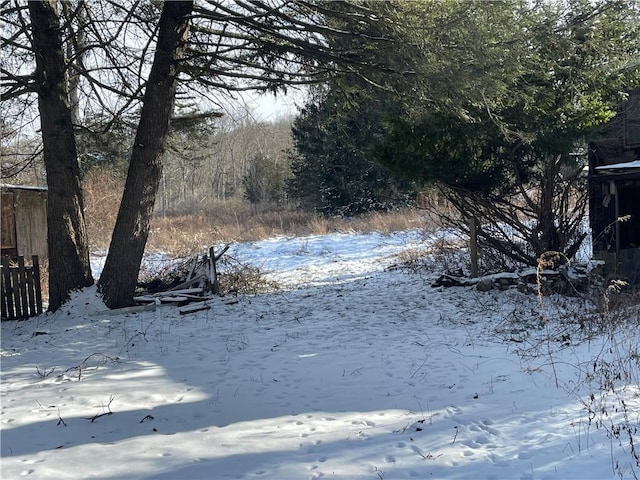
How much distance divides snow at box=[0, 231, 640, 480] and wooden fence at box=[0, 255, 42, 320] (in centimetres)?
34

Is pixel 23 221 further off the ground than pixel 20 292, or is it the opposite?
pixel 23 221

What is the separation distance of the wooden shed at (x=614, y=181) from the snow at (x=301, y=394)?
2.25 meters

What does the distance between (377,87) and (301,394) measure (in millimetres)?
5101

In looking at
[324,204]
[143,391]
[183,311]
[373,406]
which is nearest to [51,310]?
[183,311]

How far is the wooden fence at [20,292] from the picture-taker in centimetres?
905

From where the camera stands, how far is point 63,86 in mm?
9133

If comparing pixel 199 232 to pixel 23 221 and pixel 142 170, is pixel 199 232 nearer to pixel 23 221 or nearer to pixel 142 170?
pixel 23 221

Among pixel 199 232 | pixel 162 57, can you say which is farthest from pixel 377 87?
pixel 199 232

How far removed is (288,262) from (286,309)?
872 centimetres

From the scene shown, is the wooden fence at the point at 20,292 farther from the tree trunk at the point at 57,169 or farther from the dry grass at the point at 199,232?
the dry grass at the point at 199,232

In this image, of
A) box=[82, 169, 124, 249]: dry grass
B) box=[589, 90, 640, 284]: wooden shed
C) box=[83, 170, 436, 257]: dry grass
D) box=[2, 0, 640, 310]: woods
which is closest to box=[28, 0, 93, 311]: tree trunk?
box=[2, 0, 640, 310]: woods

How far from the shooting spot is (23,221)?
49.6 feet

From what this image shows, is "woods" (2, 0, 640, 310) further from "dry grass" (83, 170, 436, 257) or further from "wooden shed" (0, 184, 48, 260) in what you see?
"dry grass" (83, 170, 436, 257)

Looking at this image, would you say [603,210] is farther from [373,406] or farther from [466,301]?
[373,406]
